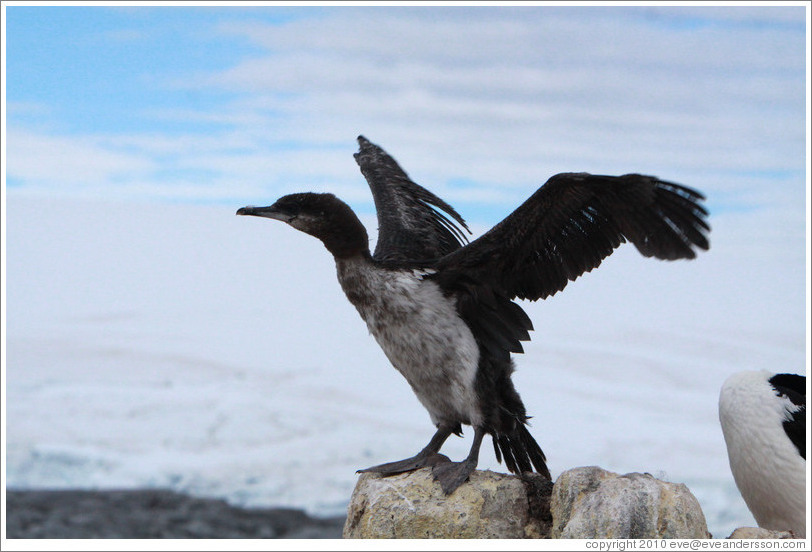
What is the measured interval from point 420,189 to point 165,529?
462 inches

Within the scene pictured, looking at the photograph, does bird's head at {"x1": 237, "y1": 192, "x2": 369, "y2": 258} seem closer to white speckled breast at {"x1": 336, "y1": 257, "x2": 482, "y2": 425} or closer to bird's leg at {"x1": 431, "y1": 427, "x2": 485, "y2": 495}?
white speckled breast at {"x1": 336, "y1": 257, "x2": 482, "y2": 425}

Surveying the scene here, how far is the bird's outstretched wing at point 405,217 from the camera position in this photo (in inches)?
226

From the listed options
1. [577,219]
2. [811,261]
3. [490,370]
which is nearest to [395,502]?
[490,370]

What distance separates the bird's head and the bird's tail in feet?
4.16

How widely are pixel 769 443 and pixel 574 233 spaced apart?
175 centimetres

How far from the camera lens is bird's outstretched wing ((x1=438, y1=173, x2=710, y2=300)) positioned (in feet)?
14.5

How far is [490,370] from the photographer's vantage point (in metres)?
4.99

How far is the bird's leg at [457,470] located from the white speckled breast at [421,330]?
11 centimetres

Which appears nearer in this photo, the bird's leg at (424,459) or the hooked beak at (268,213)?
the hooked beak at (268,213)

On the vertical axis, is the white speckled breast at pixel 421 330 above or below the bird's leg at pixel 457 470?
above

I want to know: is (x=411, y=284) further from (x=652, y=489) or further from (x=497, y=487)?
(x=652, y=489)

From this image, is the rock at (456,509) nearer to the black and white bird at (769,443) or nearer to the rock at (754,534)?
the rock at (754,534)

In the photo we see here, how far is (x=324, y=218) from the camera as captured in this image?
16.3 feet

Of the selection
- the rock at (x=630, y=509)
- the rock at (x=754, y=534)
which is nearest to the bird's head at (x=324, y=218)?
the rock at (x=630, y=509)
